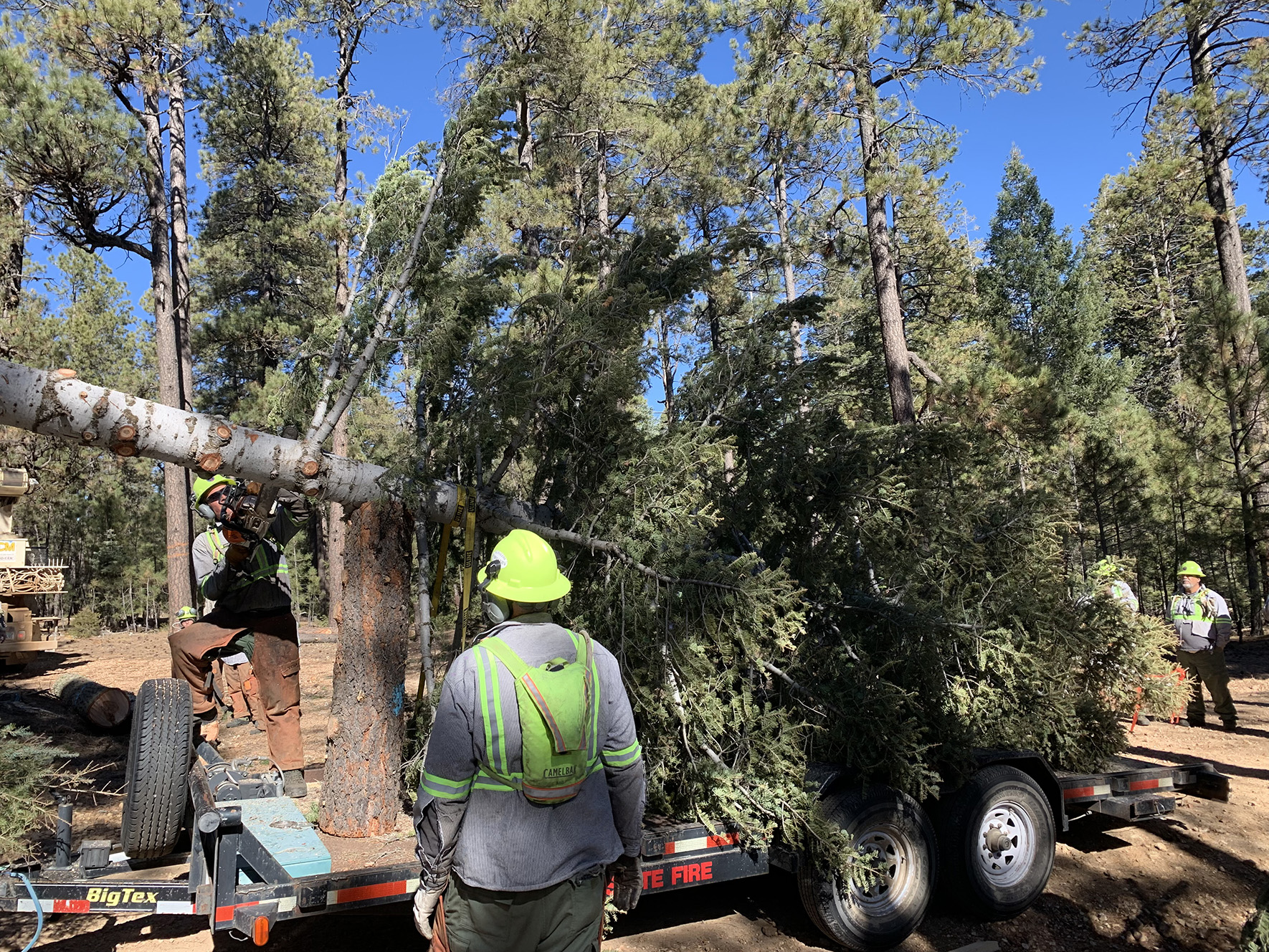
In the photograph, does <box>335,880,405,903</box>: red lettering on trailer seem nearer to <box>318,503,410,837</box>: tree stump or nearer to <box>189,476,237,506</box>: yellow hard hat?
<box>318,503,410,837</box>: tree stump

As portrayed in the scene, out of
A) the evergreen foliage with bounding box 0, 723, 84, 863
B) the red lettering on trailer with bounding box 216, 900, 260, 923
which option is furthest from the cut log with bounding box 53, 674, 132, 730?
the red lettering on trailer with bounding box 216, 900, 260, 923

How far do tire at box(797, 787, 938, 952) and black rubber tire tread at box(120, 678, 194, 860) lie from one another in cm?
325

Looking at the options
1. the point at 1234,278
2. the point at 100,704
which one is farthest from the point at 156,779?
the point at 1234,278

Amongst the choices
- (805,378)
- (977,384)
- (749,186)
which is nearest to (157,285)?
(749,186)

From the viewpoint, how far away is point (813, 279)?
21375mm

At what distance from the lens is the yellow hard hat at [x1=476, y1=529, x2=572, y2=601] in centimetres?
278

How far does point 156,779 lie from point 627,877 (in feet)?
8.65

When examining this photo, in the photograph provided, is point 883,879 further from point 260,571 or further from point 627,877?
point 260,571

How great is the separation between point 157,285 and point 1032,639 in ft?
46.7

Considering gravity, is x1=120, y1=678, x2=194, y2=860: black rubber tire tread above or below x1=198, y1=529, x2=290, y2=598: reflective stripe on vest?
below

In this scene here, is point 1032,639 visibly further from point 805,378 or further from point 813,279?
point 813,279

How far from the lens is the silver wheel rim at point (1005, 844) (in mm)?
4773

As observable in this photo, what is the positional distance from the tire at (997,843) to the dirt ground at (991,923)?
0.16m

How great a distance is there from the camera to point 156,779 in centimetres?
411
